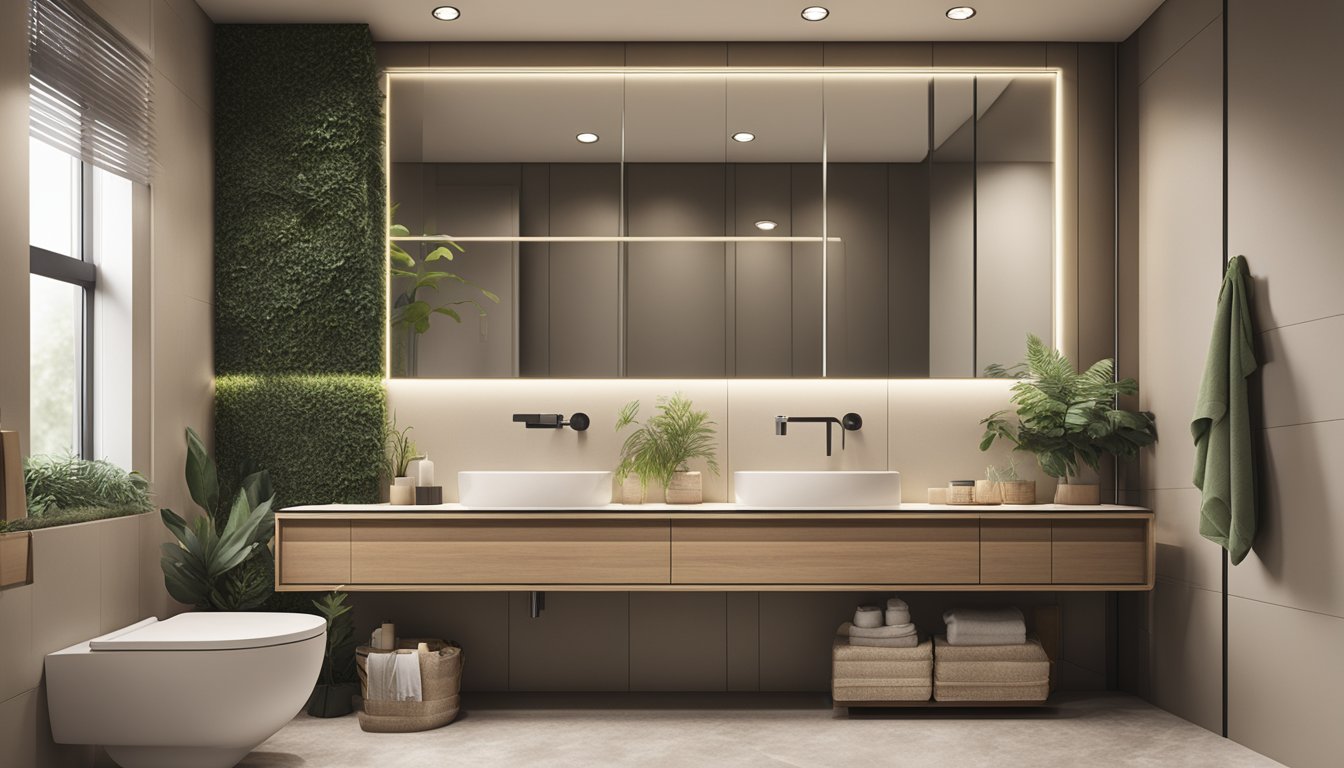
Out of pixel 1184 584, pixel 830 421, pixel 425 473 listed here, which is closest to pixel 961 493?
pixel 830 421

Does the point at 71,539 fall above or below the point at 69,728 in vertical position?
above

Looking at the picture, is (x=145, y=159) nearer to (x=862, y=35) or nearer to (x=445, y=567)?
(x=445, y=567)

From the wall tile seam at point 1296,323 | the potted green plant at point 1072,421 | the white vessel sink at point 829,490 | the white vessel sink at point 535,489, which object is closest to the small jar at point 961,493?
the potted green plant at point 1072,421

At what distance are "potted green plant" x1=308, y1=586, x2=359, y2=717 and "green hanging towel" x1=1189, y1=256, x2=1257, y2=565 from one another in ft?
9.95

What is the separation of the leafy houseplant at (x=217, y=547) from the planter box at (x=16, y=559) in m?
0.72

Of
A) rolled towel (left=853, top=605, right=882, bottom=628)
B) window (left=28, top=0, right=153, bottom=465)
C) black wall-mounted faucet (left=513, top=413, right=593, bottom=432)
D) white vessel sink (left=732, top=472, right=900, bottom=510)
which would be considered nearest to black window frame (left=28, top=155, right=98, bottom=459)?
window (left=28, top=0, right=153, bottom=465)

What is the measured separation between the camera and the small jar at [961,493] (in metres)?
3.83

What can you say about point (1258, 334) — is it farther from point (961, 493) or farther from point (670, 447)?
point (670, 447)

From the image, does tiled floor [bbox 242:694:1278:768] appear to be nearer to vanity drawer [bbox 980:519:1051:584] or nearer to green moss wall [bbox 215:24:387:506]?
vanity drawer [bbox 980:519:1051:584]

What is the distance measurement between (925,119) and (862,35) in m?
0.44

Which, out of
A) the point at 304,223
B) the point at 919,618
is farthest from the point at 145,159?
the point at 919,618

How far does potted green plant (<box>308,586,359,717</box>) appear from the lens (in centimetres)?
371

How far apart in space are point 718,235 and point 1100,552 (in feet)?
6.28

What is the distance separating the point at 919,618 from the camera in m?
4.06
